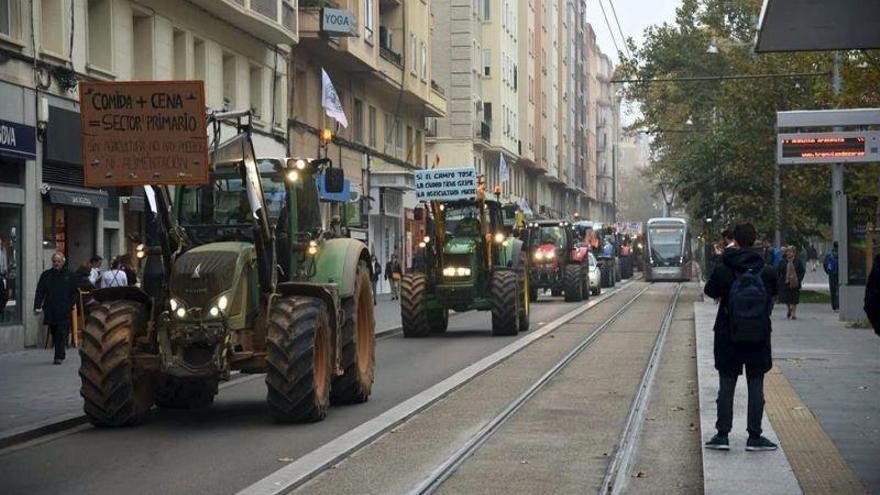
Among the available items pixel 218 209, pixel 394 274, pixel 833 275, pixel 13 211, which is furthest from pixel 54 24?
pixel 394 274

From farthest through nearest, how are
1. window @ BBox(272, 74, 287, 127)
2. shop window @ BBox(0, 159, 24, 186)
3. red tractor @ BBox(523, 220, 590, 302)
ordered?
red tractor @ BBox(523, 220, 590, 302)
window @ BBox(272, 74, 287, 127)
shop window @ BBox(0, 159, 24, 186)

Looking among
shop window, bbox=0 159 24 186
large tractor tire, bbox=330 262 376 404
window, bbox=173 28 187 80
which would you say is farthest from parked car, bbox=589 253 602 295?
large tractor tire, bbox=330 262 376 404

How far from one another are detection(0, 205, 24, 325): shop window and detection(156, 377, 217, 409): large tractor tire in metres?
9.48

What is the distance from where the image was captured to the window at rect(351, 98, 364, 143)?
46.0 m

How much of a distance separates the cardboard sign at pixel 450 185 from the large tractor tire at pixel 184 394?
1368 centimetres

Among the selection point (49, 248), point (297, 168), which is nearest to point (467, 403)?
point (297, 168)

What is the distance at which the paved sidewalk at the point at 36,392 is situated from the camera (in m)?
13.6

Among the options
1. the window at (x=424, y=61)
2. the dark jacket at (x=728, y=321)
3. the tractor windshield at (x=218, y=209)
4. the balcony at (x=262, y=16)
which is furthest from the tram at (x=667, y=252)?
the dark jacket at (x=728, y=321)

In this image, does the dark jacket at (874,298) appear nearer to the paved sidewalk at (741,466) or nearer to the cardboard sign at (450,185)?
the paved sidewalk at (741,466)

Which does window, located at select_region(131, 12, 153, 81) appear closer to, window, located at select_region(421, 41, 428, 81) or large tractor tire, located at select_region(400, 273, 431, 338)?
large tractor tire, located at select_region(400, 273, 431, 338)

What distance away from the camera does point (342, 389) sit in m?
15.3

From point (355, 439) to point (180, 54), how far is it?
66.6ft

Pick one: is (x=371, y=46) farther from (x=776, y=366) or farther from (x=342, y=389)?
(x=342, y=389)

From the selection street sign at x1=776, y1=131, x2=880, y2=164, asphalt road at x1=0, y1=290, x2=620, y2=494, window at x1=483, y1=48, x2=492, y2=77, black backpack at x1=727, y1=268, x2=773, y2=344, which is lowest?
asphalt road at x1=0, y1=290, x2=620, y2=494
